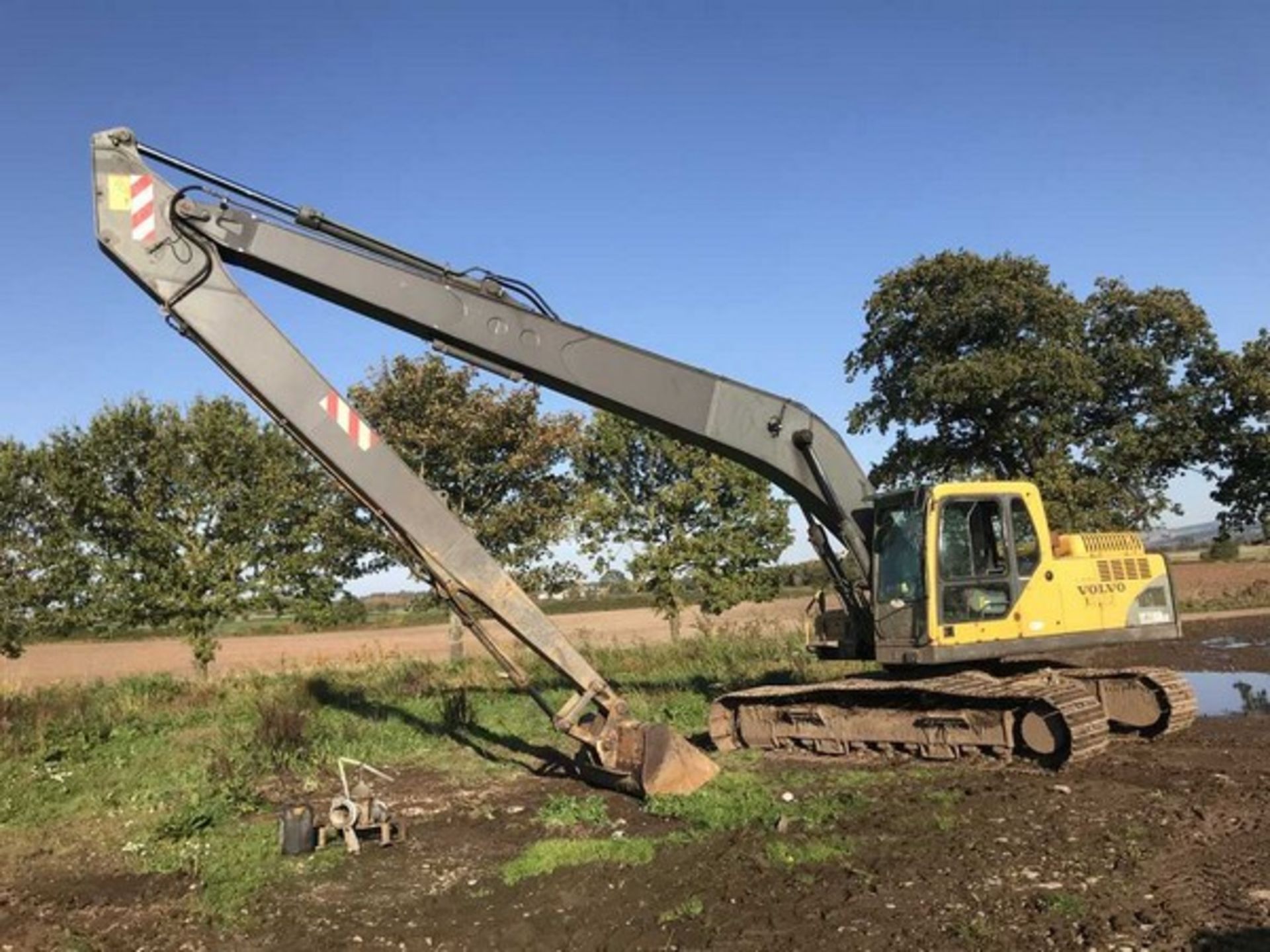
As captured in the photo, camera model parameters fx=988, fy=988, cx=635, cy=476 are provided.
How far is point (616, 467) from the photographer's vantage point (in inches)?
926

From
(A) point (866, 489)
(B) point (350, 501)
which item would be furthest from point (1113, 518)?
(B) point (350, 501)

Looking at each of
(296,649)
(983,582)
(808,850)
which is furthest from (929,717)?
(296,649)

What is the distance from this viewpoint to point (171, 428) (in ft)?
66.0

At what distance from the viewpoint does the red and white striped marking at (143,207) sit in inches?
339

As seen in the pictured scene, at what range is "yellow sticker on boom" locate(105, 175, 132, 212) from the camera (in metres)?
8.56

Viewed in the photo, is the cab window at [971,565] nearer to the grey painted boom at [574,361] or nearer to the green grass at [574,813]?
the grey painted boom at [574,361]

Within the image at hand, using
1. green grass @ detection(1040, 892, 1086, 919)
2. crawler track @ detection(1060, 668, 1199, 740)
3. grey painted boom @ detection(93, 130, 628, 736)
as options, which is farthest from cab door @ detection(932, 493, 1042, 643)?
green grass @ detection(1040, 892, 1086, 919)

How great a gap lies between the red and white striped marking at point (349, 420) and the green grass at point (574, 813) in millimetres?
3607

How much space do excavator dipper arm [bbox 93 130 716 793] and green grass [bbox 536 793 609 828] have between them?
1.39 feet

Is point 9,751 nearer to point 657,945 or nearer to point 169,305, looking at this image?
point 169,305

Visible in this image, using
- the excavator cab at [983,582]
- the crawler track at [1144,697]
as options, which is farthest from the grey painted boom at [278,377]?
the crawler track at [1144,697]

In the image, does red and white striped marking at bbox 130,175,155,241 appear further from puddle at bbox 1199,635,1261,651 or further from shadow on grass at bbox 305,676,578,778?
puddle at bbox 1199,635,1261,651

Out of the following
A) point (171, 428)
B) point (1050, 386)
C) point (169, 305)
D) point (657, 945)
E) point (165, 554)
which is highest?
point (1050, 386)

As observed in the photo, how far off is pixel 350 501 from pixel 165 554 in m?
3.86
